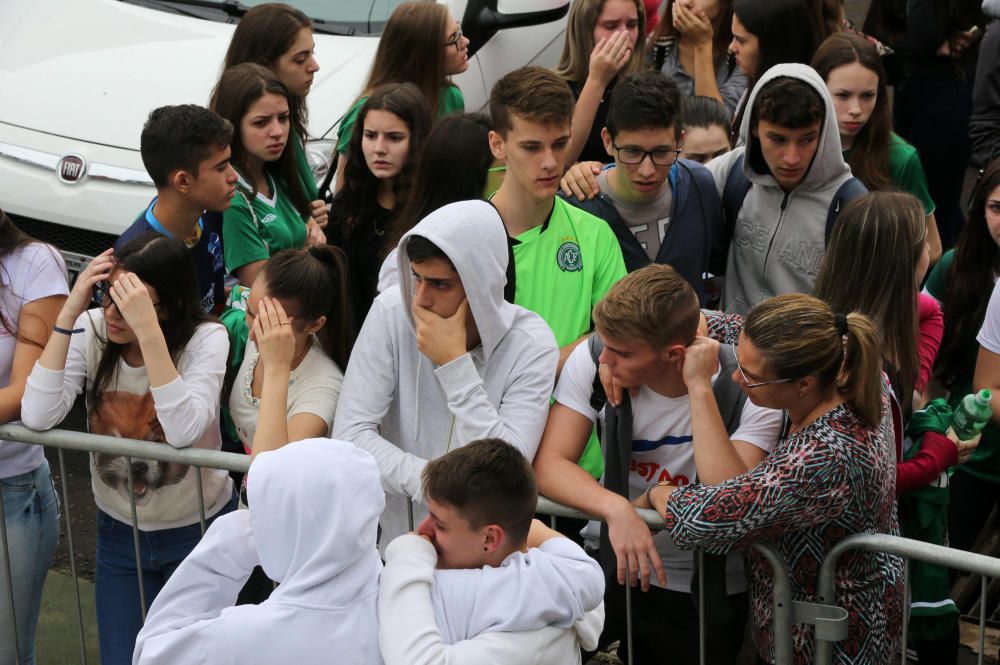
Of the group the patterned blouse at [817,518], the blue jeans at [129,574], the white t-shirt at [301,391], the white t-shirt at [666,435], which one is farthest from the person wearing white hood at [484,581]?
the blue jeans at [129,574]

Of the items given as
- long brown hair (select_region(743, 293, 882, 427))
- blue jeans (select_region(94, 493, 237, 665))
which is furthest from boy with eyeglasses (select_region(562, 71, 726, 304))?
blue jeans (select_region(94, 493, 237, 665))

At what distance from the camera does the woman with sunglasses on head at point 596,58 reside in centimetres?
585

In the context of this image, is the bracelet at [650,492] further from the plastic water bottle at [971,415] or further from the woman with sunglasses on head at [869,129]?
the woman with sunglasses on head at [869,129]

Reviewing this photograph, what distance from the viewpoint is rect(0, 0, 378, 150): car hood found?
670 centimetres

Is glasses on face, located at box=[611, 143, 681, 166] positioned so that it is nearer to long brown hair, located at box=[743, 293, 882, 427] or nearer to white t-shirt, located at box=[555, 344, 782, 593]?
white t-shirt, located at box=[555, 344, 782, 593]

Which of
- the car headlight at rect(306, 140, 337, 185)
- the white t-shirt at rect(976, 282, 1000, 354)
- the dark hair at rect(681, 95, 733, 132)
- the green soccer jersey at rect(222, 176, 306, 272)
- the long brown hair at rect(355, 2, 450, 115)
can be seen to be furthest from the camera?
the car headlight at rect(306, 140, 337, 185)

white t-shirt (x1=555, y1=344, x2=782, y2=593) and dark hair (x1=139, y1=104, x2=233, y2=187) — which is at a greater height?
dark hair (x1=139, y1=104, x2=233, y2=187)

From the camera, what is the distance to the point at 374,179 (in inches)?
210

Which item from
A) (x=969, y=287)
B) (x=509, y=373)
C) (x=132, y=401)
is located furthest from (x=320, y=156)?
(x=969, y=287)

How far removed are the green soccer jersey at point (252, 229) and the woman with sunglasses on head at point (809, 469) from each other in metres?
2.21

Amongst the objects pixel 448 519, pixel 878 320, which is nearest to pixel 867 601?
pixel 878 320

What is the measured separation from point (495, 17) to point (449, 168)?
9.69 ft

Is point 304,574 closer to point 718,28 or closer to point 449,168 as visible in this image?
point 449,168

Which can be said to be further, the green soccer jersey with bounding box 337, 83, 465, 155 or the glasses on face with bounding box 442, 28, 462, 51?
the glasses on face with bounding box 442, 28, 462, 51
